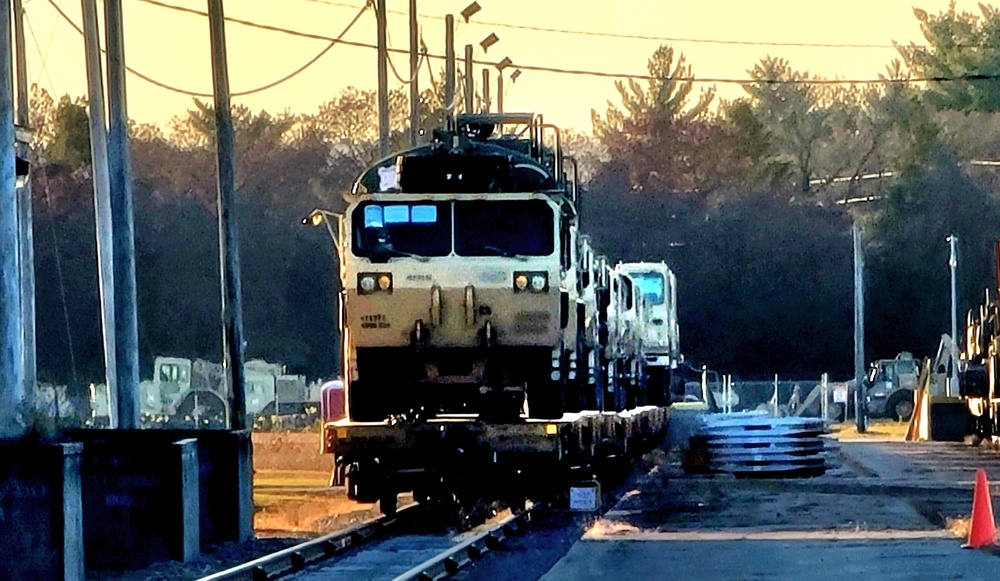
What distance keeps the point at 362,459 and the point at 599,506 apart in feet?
12.6

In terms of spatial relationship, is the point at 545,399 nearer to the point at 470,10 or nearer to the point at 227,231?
the point at 227,231

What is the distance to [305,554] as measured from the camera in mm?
21750

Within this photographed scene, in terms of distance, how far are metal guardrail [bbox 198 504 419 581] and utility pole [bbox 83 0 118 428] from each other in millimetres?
6567

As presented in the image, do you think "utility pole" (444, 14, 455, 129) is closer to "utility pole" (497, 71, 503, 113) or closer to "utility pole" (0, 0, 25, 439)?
"utility pole" (497, 71, 503, 113)

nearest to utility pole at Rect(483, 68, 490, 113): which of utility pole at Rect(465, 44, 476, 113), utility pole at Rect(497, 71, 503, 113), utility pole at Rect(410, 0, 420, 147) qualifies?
utility pole at Rect(497, 71, 503, 113)

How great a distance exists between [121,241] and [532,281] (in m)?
7.01

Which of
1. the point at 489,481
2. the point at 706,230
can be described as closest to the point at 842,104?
the point at 706,230

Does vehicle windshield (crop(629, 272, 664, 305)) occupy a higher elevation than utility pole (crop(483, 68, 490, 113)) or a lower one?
lower

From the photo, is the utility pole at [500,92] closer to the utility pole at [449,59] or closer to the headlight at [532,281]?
the utility pole at [449,59]

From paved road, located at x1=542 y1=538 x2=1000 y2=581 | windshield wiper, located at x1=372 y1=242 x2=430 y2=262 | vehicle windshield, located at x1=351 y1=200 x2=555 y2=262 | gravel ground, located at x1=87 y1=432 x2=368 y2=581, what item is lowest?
gravel ground, located at x1=87 y1=432 x2=368 y2=581

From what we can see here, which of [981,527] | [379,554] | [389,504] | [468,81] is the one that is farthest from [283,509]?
[468,81]

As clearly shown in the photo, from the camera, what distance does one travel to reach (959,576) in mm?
18141

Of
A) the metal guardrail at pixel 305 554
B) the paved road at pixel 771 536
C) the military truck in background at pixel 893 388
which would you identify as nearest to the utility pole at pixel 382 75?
the paved road at pixel 771 536

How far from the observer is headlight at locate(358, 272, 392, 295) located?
25.3 metres
